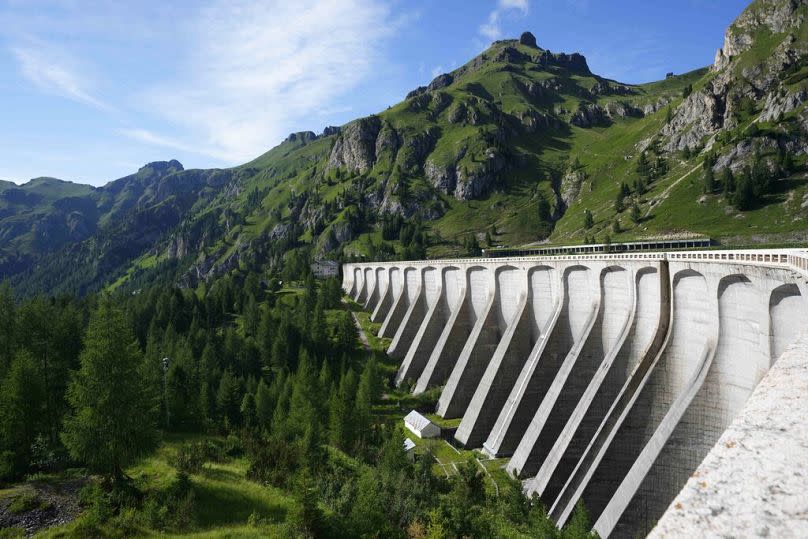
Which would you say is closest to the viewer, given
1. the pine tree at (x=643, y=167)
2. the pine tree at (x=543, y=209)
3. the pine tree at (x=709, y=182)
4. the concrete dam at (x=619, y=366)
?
the concrete dam at (x=619, y=366)

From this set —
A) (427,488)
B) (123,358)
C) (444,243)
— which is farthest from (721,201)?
(123,358)

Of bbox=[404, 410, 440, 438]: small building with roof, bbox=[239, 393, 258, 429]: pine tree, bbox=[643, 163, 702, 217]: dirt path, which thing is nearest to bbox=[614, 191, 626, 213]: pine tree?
bbox=[643, 163, 702, 217]: dirt path

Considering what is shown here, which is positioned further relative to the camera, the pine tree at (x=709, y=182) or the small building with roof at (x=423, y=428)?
the pine tree at (x=709, y=182)

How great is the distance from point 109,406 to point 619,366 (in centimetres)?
2837

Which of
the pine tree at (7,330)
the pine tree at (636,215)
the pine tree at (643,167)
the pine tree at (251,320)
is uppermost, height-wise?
the pine tree at (643,167)

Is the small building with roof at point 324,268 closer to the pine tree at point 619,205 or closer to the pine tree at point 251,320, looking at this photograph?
the pine tree at point 251,320

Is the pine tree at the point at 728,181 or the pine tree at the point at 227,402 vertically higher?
the pine tree at the point at 728,181

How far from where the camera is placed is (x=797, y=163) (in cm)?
10438

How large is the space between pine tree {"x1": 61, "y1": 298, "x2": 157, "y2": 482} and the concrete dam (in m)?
22.7

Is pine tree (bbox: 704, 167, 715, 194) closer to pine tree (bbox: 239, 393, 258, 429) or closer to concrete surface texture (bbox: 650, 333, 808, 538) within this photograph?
pine tree (bbox: 239, 393, 258, 429)

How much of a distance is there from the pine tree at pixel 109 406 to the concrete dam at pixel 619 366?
74.4 feet

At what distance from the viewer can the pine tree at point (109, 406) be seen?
2097 centimetres

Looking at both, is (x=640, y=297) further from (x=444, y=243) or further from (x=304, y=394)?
(x=444, y=243)

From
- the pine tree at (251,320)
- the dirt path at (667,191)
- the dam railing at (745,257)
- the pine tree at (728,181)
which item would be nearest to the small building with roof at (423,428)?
the dam railing at (745,257)
